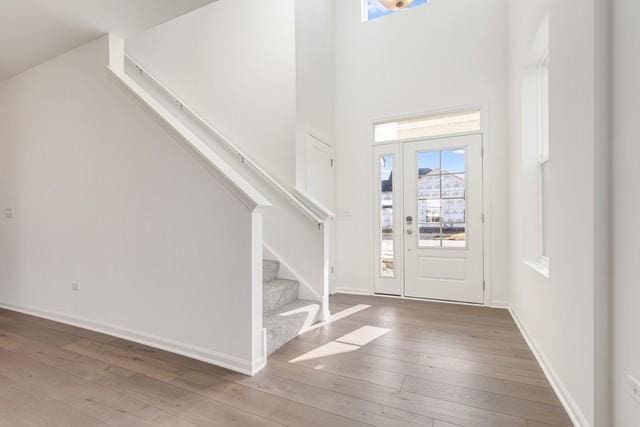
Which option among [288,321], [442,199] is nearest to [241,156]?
[288,321]

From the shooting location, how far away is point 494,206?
3.74m

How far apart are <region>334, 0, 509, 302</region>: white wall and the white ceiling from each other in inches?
102

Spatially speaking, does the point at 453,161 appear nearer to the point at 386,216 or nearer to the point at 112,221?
the point at 386,216

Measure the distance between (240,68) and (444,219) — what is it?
3.22m

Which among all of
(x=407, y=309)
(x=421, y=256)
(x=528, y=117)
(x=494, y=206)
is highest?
(x=528, y=117)

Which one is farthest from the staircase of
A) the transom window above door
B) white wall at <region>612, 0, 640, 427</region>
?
the transom window above door

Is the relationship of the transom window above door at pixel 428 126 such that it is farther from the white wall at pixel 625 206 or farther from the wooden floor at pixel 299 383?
the white wall at pixel 625 206

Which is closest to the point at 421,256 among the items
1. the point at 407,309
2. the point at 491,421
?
the point at 407,309

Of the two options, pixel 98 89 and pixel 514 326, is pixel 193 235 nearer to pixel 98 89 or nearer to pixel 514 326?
pixel 98 89

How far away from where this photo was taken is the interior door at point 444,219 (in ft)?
12.6

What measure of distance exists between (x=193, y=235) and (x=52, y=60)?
257cm

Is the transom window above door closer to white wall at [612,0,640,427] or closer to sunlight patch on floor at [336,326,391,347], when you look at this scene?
sunlight patch on floor at [336,326,391,347]

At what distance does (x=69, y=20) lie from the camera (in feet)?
8.26

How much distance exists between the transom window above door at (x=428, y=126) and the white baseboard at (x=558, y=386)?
2.43 meters
